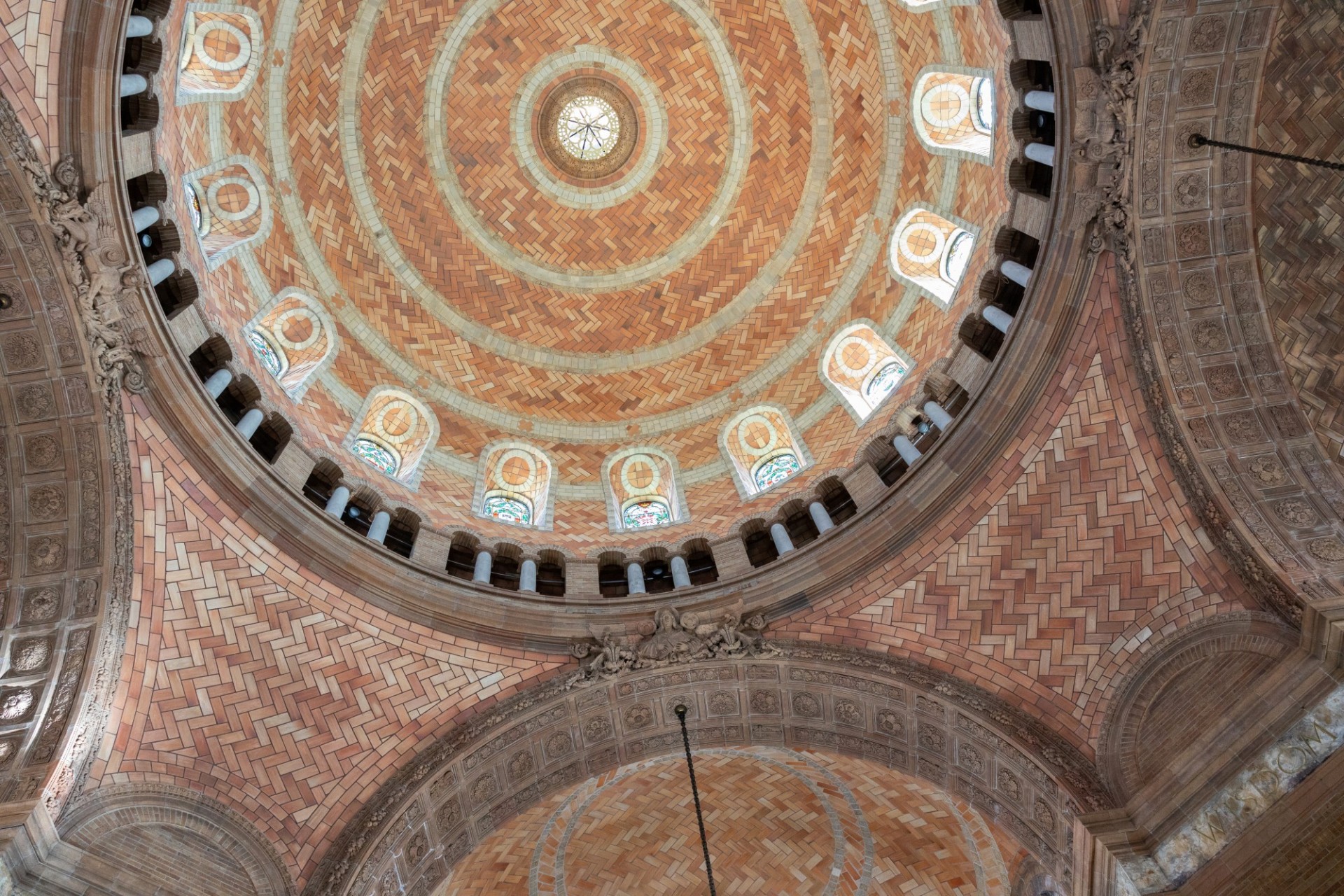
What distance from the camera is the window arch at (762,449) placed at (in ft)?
51.6

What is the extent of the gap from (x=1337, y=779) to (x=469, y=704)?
9312 millimetres

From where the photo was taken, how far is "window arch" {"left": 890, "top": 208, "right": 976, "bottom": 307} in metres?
14.9

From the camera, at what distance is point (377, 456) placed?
15.4 meters

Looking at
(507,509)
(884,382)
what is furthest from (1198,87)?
(507,509)

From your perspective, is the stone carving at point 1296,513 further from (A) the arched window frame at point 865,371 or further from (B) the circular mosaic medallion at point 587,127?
(B) the circular mosaic medallion at point 587,127

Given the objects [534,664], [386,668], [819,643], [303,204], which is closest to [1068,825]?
[819,643]

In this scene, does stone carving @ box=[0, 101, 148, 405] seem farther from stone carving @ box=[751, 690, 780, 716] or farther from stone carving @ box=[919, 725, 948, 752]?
stone carving @ box=[919, 725, 948, 752]

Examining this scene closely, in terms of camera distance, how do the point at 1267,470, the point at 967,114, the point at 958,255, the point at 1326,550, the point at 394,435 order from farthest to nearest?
the point at 394,435 → the point at 958,255 → the point at 967,114 → the point at 1267,470 → the point at 1326,550

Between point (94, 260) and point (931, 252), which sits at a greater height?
point (931, 252)

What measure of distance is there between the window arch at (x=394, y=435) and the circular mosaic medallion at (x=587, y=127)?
247 inches

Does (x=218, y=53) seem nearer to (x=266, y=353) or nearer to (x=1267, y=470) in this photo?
(x=266, y=353)

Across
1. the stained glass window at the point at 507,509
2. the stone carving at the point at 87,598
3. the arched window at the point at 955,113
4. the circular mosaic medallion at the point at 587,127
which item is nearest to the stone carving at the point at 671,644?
the stained glass window at the point at 507,509

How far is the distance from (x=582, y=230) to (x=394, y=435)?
6100mm

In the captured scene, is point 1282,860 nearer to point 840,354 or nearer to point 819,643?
point 819,643
